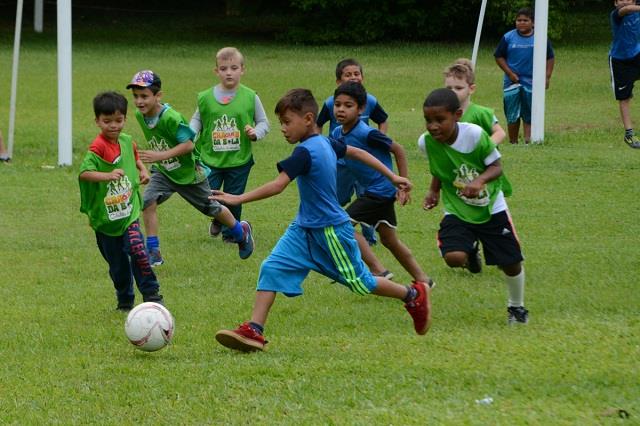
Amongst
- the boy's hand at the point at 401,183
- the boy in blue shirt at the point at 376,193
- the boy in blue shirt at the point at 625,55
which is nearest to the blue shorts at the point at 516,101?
the boy in blue shirt at the point at 625,55

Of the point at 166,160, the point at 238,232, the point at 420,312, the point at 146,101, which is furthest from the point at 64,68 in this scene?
the point at 420,312

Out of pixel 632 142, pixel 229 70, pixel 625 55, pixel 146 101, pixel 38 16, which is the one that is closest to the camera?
pixel 146 101

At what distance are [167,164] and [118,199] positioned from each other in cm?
216

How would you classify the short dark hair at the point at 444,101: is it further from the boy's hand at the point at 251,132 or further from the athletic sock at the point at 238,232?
the boy's hand at the point at 251,132

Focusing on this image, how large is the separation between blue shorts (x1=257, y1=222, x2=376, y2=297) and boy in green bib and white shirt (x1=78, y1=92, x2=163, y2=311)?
1335 mm

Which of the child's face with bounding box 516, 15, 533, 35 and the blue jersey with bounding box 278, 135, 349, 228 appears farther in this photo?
the child's face with bounding box 516, 15, 533, 35

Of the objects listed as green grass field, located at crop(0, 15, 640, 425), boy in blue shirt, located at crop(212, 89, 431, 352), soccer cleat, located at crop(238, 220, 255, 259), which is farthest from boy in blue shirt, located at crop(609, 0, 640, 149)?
boy in blue shirt, located at crop(212, 89, 431, 352)

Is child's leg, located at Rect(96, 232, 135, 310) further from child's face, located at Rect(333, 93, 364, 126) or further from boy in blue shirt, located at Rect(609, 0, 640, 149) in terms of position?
boy in blue shirt, located at Rect(609, 0, 640, 149)

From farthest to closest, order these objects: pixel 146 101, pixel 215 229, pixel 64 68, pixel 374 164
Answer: pixel 64 68
pixel 215 229
pixel 146 101
pixel 374 164

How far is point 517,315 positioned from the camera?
7.54 m

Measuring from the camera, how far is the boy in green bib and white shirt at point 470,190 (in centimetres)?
737

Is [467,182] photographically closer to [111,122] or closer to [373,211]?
[373,211]

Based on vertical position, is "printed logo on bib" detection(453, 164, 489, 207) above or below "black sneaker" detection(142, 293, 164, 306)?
above

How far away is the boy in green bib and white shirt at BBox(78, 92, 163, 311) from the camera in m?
7.80
